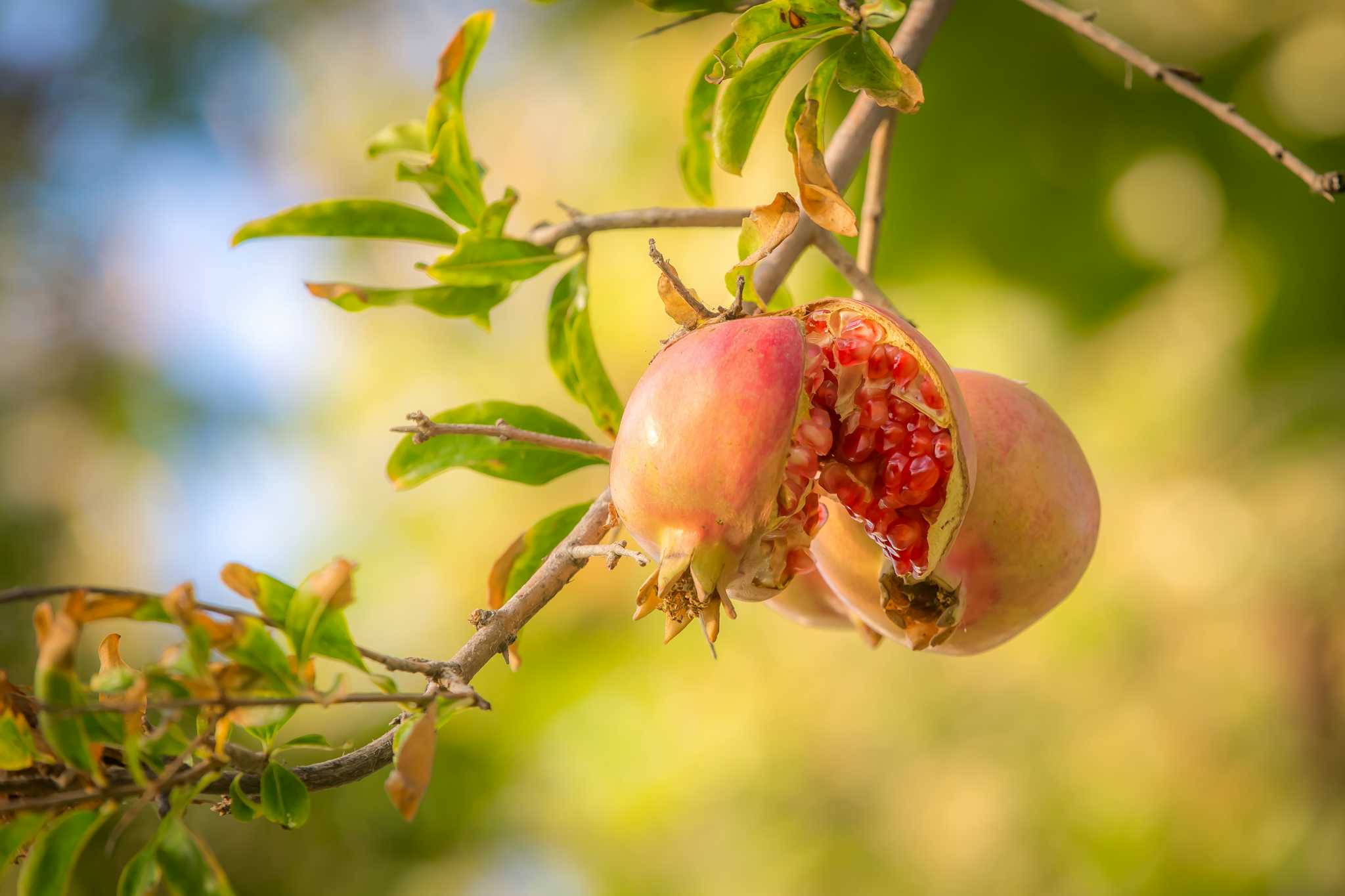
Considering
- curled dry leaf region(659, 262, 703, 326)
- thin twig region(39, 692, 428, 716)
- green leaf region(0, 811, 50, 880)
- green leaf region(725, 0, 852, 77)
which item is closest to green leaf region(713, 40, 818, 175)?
green leaf region(725, 0, 852, 77)

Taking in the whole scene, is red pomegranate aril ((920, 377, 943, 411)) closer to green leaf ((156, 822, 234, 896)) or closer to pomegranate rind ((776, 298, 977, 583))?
pomegranate rind ((776, 298, 977, 583))

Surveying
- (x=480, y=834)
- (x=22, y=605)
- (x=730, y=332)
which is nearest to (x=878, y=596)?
(x=730, y=332)

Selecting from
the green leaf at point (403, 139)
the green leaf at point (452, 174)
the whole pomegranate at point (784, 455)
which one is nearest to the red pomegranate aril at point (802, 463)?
the whole pomegranate at point (784, 455)

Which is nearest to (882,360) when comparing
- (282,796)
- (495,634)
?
(495,634)

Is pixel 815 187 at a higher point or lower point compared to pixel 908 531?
higher

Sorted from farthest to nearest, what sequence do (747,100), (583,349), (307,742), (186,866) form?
1. (583,349)
2. (747,100)
3. (307,742)
4. (186,866)

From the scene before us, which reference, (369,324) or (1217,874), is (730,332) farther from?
(369,324)

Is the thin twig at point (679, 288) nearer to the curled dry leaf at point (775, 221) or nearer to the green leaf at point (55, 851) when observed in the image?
the curled dry leaf at point (775, 221)

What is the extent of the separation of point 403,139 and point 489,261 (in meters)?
A: 0.20

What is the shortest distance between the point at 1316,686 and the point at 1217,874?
290 mm

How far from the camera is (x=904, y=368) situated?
1.65 feet

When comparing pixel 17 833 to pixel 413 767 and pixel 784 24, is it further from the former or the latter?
pixel 784 24

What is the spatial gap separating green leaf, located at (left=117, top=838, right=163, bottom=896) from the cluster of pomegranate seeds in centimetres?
28

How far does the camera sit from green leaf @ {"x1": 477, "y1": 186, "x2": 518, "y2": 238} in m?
0.63
